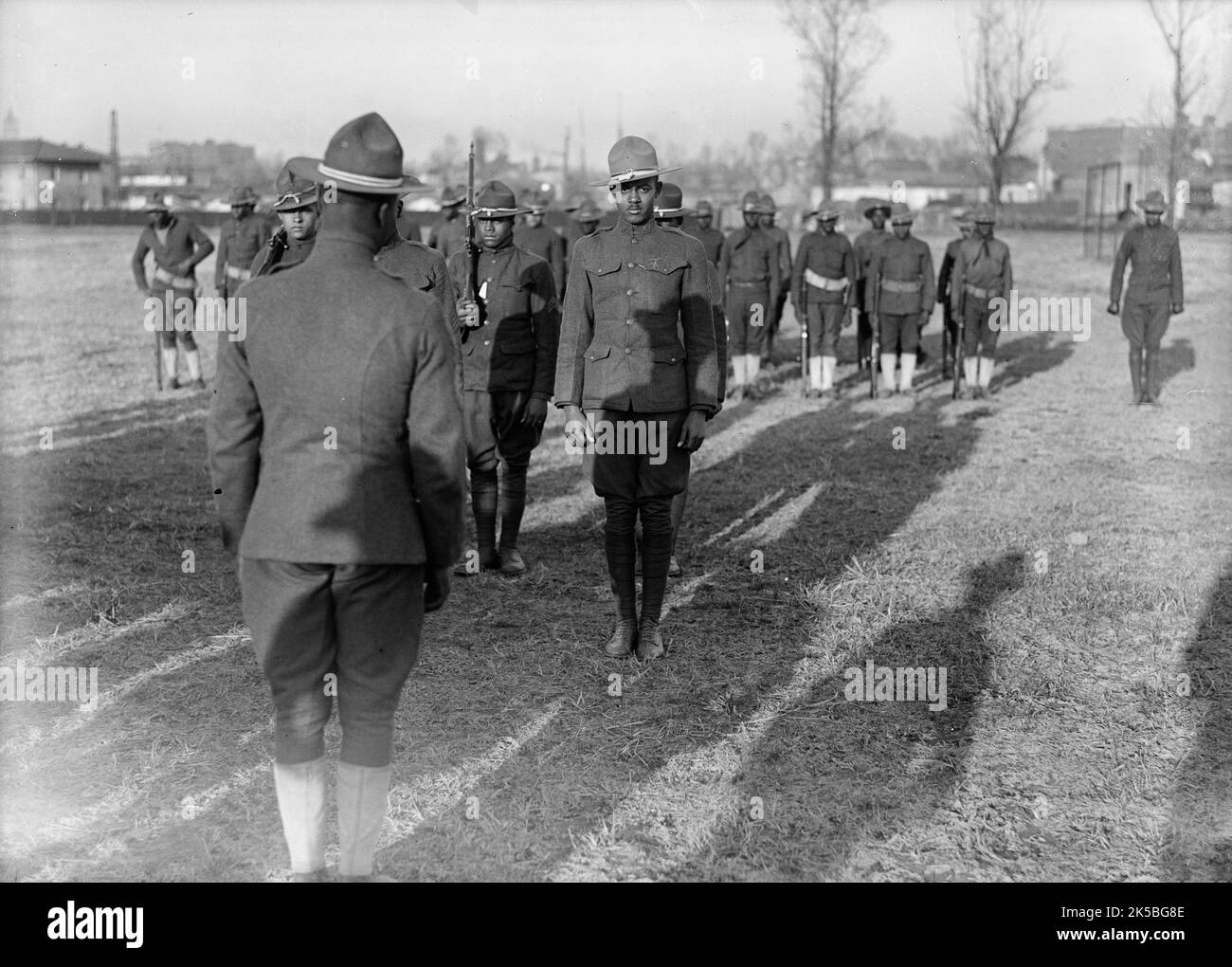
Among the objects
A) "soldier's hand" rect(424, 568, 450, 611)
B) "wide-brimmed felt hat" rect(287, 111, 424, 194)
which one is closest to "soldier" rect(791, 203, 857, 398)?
"soldier's hand" rect(424, 568, 450, 611)

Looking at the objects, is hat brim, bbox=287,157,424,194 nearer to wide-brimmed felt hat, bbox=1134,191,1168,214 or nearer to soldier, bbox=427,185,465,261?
soldier, bbox=427,185,465,261

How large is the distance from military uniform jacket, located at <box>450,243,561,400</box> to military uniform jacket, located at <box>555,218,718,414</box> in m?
1.49

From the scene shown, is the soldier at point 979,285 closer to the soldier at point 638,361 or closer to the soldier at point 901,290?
the soldier at point 901,290

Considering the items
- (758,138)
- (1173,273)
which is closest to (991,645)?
(1173,273)

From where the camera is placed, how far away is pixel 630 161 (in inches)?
229

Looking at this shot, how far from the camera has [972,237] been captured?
605 inches

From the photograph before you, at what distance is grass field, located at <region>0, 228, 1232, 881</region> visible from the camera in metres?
4.37

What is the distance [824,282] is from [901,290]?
888mm

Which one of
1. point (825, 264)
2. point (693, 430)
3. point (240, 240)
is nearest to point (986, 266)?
point (825, 264)

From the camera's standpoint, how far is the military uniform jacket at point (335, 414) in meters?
3.46

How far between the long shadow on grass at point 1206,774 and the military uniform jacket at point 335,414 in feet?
9.00

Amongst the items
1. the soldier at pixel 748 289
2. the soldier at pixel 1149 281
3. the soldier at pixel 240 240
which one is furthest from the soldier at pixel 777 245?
the soldier at pixel 240 240

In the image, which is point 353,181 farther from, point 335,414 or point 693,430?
point 693,430

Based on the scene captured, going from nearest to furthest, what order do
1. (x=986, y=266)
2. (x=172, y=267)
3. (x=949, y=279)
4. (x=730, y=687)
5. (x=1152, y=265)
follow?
(x=730, y=687), (x=1152, y=265), (x=172, y=267), (x=986, y=266), (x=949, y=279)
